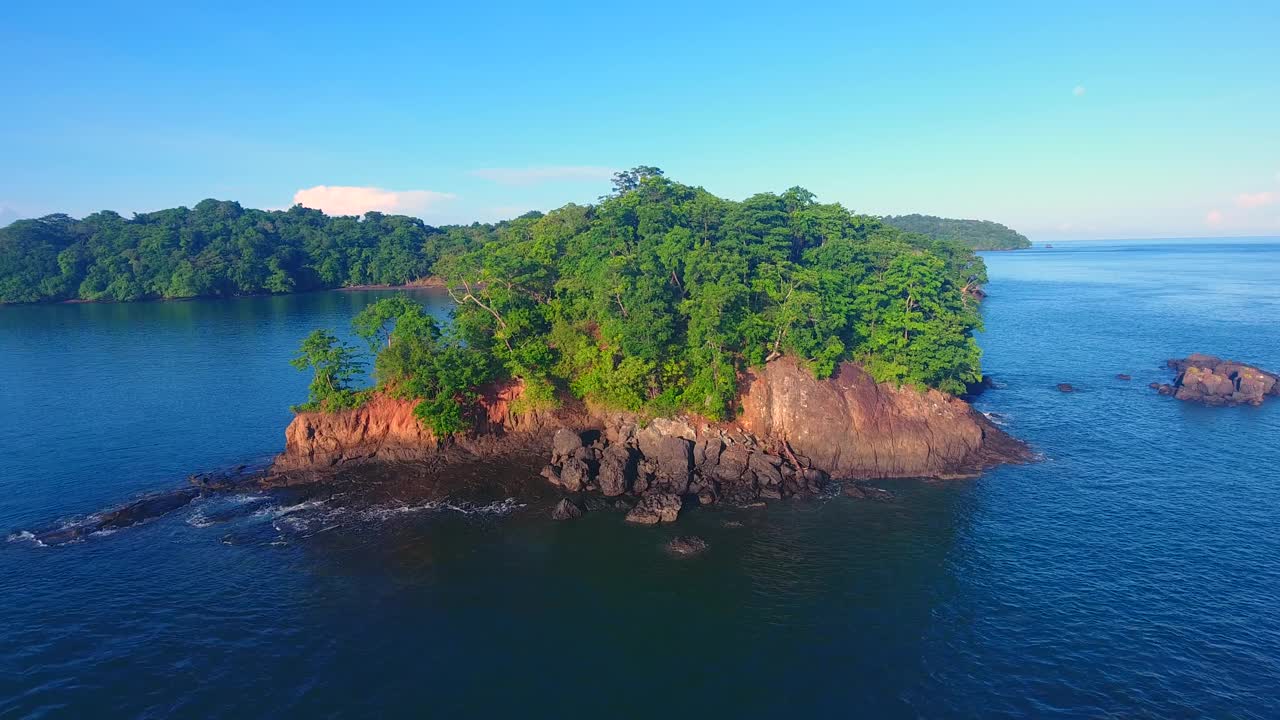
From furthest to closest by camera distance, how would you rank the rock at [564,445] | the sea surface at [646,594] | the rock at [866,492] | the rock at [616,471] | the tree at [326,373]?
1. the tree at [326,373]
2. the rock at [564,445]
3. the rock at [616,471]
4. the rock at [866,492]
5. the sea surface at [646,594]

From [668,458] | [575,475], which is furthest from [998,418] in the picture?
[575,475]

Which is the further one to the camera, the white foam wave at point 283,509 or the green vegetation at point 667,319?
the green vegetation at point 667,319

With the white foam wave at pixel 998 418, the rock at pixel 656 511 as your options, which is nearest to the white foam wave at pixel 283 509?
the rock at pixel 656 511

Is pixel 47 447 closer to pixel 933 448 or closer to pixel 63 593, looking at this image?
pixel 63 593

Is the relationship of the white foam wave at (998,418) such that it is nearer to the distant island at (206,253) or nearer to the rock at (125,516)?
the distant island at (206,253)

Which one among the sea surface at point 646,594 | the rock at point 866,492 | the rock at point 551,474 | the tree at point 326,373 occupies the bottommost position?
the sea surface at point 646,594

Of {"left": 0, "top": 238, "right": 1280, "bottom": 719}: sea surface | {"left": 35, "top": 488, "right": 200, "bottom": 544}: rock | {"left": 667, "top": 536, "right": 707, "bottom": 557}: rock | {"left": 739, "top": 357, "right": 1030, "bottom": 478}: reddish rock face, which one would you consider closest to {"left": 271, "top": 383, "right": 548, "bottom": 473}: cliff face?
{"left": 0, "top": 238, "right": 1280, "bottom": 719}: sea surface
